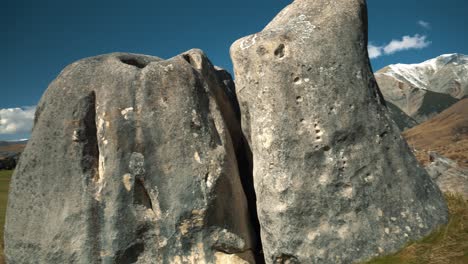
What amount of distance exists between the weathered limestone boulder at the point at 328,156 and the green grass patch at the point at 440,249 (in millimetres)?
200

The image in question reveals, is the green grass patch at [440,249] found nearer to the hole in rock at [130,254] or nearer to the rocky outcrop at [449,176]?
the hole in rock at [130,254]

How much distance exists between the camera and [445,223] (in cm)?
947

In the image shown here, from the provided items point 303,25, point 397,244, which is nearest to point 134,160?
point 303,25

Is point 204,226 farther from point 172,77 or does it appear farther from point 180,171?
point 172,77

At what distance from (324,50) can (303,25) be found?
30.9 inches

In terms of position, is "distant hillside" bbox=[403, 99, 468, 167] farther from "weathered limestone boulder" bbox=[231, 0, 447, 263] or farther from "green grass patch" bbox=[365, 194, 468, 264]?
"weathered limestone boulder" bbox=[231, 0, 447, 263]

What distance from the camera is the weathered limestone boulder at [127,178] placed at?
9844 millimetres

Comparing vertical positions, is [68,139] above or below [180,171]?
above

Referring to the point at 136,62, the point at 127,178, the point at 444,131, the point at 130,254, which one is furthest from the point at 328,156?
the point at 444,131

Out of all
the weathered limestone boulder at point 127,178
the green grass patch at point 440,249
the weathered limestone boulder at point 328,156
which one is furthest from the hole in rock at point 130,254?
the green grass patch at point 440,249

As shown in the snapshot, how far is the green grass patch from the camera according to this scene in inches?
322

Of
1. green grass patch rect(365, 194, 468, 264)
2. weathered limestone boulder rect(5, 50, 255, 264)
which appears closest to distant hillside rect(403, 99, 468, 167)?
green grass patch rect(365, 194, 468, 264)

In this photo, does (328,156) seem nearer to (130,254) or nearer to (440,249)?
(440,249)

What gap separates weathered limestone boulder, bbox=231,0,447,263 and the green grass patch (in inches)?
7.9
